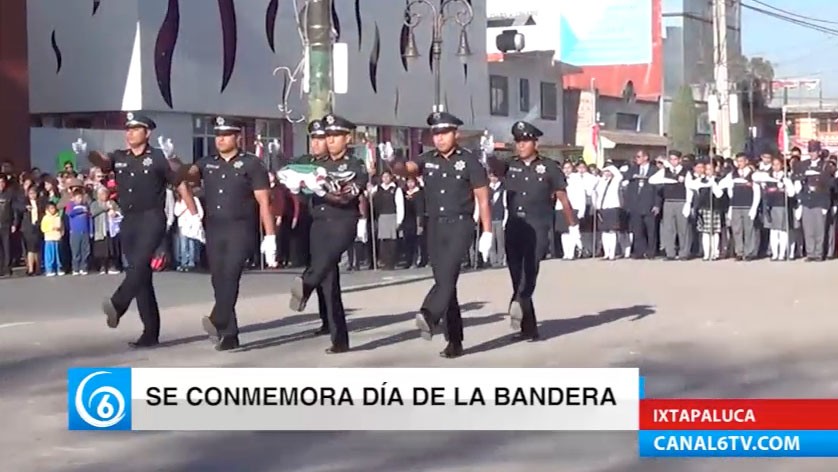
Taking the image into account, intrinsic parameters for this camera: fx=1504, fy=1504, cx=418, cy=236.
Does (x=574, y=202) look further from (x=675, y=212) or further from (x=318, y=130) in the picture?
(x=318, y=130)

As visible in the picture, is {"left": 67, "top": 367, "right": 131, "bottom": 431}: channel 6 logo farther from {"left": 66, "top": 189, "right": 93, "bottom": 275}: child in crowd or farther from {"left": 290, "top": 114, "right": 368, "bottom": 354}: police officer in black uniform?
{"left": 66, "top": 189, "right": 93, "bottom": 275}: child in crowd

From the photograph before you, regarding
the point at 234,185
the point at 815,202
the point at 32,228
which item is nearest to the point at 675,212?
the point at 815,202

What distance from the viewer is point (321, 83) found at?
17.8m

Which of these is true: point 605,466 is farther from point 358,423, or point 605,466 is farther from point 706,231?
point 706,231

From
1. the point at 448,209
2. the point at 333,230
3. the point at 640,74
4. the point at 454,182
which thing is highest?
the point at 640,74

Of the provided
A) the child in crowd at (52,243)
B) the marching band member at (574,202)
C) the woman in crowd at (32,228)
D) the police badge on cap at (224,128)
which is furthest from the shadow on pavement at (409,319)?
the marching band member at (574,202)

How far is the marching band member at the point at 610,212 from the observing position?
26.5 meters

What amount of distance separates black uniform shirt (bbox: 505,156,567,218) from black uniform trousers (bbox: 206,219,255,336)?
8.05ft

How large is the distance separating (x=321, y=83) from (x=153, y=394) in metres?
9.76

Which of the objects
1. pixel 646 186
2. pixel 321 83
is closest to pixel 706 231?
pixel 646 186

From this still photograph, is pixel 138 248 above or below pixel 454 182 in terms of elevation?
below

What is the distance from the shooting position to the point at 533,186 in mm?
13586

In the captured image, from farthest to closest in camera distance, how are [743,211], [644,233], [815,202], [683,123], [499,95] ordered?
[683,123] < [499,95] < [644,233] < [743,211] < [815,202]

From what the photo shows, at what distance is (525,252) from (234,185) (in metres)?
2.69
